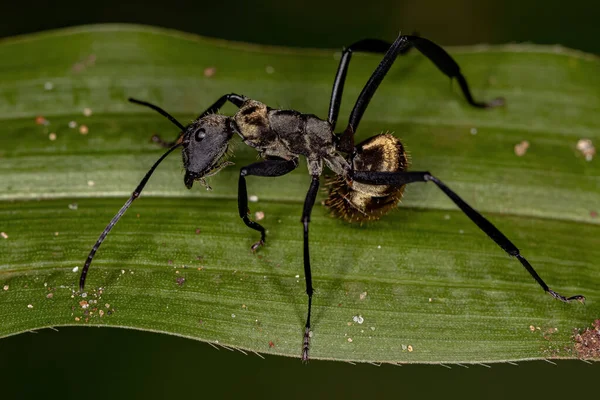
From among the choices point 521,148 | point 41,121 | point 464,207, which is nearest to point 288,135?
point 464,207

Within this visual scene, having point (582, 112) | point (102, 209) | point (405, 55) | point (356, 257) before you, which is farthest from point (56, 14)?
point (582, 112)

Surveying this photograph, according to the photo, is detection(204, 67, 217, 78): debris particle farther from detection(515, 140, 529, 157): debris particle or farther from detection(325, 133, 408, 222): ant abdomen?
detection(515, 140, 529, 157): debris particle

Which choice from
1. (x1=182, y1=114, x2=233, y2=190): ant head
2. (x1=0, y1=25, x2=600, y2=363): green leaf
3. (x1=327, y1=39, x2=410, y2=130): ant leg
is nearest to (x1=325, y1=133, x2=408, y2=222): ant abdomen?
(x1=0, y1=25, x2=600, y2=363): green leaf

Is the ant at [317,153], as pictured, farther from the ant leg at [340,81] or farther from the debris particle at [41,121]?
the debris particle at [41,121]

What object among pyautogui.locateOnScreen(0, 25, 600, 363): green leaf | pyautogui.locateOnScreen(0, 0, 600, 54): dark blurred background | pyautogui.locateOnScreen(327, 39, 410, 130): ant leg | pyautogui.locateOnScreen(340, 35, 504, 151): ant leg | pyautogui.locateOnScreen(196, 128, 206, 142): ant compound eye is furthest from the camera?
pyautogui.locateOnScreen(0, 0, 600, 54): dark blurred background

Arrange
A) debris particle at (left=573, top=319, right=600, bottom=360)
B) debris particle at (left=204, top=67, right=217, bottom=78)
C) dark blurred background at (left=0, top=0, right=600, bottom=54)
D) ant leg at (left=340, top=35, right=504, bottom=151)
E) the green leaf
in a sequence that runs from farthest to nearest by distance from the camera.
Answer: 1. dark blurred background at (left=0, top=0, right=600, bottom=54)
2. debris particle at (left=204, top=67, right=217, bottom=78)
3. ant leg at (left=340, top=35, right=504, bottom=151)
4. the green leaf
5. debris particle at (left=573, top=319, right=600, bottom=360)

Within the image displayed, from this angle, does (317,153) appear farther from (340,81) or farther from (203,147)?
(203,147)

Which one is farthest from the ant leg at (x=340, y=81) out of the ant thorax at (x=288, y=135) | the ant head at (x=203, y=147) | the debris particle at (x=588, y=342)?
the debris particle at (x=588, y=342)
